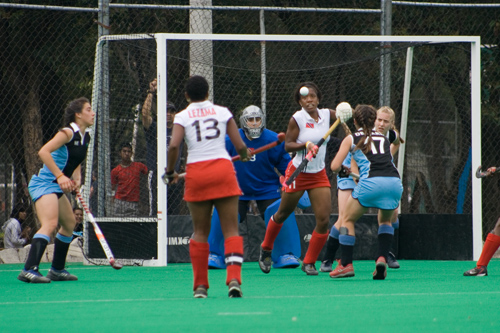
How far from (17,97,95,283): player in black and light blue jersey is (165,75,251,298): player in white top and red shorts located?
1.95 metres

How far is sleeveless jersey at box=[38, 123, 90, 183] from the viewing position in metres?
8.22

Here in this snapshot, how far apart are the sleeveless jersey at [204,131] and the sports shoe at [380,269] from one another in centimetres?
232

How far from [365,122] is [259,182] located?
92.8 inches

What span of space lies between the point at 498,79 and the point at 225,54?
4356mm

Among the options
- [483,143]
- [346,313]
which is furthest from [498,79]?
[346,313]

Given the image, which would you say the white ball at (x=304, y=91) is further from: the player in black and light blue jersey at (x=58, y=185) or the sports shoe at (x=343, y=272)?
the player in black and light blue jersey at (x=58, y=185)

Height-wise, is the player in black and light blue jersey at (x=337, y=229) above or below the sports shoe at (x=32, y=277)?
above

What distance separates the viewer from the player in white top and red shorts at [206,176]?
6.27 m

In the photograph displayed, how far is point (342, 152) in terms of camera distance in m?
8.07

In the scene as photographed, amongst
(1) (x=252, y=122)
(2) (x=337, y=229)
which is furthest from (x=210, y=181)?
(1) (x=252, y=122)

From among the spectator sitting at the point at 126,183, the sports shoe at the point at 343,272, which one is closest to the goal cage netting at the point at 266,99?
the spectator sitting at the point at 126,183

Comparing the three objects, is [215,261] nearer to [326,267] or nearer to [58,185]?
[326,267]

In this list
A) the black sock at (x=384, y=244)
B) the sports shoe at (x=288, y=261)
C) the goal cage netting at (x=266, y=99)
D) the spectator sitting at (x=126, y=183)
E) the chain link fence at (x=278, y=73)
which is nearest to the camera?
the black sock at (x=384, y=244)

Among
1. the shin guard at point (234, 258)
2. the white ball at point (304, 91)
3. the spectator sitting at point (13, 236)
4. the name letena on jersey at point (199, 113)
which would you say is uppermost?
the white ball at point (304, 91)
